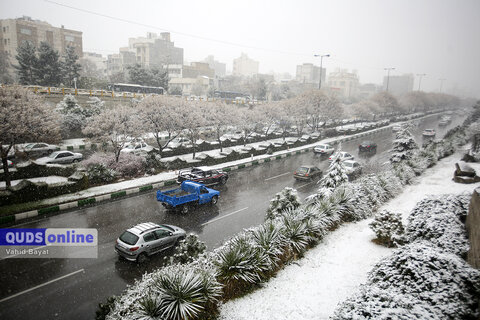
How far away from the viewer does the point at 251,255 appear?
7.27 meters

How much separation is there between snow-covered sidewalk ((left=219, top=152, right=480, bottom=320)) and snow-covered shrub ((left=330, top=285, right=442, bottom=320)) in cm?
144

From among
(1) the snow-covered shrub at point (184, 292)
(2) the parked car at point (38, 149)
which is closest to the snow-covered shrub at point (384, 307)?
(1) the snow-covered shrub at point (184, 292)

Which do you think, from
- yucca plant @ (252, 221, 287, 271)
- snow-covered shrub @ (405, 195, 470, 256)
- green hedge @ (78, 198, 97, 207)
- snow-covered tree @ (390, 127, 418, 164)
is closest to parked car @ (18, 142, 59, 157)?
green hedge @ (78, 198, 97, 207)

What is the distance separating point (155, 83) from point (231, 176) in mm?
46722

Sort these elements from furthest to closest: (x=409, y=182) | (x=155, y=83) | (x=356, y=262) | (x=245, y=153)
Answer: (x=155, y=83)
(x=245, y=153)
(x=409, y=182)
(x=356, y=262)

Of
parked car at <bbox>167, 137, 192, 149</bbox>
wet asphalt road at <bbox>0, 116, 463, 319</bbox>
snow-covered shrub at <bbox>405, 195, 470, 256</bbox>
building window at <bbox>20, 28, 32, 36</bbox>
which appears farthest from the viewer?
building window at <bbox>20, 28, 32, 36</bbox>

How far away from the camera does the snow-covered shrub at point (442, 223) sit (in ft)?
24.0

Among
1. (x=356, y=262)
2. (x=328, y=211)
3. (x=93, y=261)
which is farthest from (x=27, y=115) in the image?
(x=356, y=262)

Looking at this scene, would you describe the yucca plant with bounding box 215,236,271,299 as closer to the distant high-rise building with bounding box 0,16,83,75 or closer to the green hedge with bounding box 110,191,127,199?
the green hedge with bounding box 110,191,127,199

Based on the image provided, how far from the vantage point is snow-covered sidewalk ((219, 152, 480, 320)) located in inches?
241

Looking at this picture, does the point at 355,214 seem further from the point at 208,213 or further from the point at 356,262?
the point at 208,213

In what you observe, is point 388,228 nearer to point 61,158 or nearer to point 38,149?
point 61,158

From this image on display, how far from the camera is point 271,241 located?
8.23m

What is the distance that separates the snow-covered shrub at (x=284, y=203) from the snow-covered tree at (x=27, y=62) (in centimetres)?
5077
